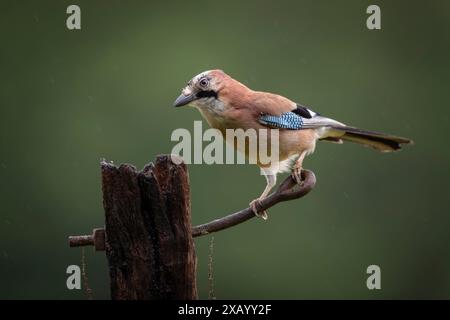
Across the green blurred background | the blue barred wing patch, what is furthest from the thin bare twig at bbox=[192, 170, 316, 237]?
the green blurred background

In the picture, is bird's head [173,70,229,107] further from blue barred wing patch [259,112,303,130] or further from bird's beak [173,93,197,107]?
blue barred wing patch [259,112,303,130]

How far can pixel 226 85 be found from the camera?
5.93 m

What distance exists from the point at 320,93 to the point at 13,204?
15.7 feet

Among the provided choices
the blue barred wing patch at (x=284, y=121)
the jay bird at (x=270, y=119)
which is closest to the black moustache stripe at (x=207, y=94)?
the jay bird at (x=270, y=119)

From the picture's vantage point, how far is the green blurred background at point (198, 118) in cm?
1167

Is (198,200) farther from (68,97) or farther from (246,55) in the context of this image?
(68,97)

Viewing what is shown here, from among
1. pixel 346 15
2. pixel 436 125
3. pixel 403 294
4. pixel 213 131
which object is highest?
pixel 346 15

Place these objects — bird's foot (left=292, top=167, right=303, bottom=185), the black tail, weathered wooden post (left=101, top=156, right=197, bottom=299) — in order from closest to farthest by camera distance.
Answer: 1. weathered wooden post (left=101, top=156, right=197, bottom=299)
2. bird's foot (left=292, top=167, right=303, bottom=185)
3. the black tail

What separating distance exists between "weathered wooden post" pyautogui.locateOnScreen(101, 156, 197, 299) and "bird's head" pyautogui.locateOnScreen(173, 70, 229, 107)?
4.72ft

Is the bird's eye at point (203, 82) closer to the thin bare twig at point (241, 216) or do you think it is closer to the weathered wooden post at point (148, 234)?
the thin bare twig at point (241, 216)

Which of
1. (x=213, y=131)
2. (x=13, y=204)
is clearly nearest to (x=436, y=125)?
(x=13, y=204)

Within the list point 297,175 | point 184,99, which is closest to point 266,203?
point 297,175

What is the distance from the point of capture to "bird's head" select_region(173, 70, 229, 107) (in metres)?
5.64

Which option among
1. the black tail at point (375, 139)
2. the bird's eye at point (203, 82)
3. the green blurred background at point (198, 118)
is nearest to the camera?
the bird's eye at point (203, 82)
